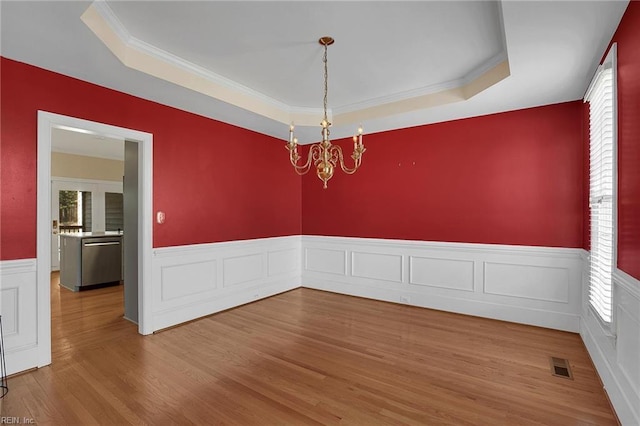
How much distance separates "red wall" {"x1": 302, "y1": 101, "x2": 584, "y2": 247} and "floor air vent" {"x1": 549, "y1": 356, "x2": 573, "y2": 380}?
1.41 metres

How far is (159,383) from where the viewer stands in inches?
98.8

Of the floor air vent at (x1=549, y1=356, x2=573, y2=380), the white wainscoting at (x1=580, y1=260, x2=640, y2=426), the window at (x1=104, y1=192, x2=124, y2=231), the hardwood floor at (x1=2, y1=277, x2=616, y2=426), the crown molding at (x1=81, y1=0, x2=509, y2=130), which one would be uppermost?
the crown molding at (x1=81, y1=0, x2=509, y2=130)

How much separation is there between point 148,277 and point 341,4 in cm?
344

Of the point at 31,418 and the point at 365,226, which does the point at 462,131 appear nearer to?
the point at 365,226

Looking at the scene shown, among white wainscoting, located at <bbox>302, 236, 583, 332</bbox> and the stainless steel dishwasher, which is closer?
white wainscoting, located at <bbox>302, 236, 583, 332</bbox>

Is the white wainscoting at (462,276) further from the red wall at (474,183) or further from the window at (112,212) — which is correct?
the window at (112,212)

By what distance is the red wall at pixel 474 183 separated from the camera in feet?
12.0

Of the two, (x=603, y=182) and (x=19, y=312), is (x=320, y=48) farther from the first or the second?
(x=19, y=312)

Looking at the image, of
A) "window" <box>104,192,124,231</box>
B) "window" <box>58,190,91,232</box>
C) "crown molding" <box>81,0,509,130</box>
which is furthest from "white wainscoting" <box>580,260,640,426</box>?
"window" <box>58,190,91,232</box>

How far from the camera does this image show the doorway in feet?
9.07

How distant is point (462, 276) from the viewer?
4.26m

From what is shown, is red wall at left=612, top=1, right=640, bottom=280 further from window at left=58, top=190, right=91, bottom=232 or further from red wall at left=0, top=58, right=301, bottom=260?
window at left=58, top=190, right=91, bottom=232

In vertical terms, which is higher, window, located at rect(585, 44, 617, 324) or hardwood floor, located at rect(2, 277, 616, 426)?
window, located at rect(585, 44, 617, 324)

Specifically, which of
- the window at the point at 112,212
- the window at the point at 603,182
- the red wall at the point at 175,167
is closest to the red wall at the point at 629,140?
the window at the point at 603,182
